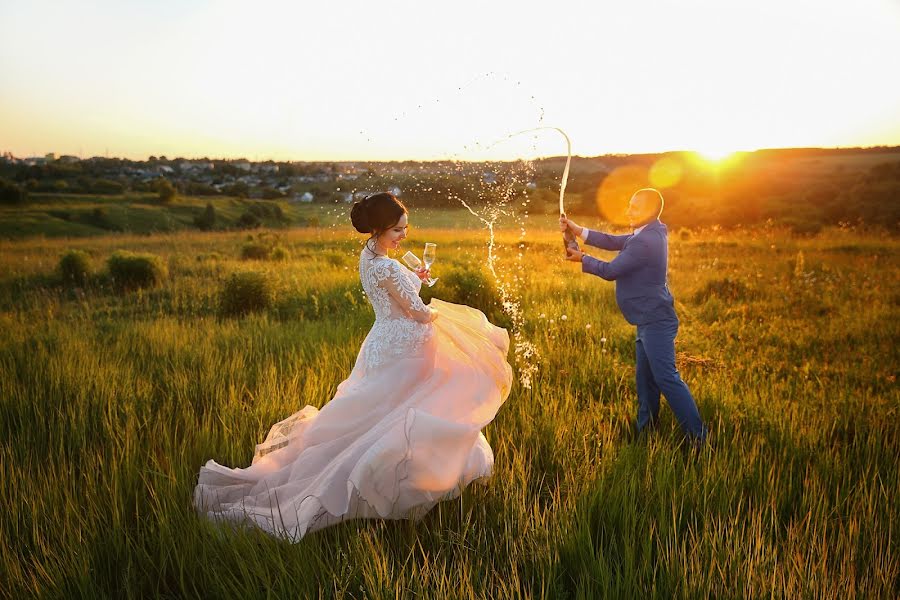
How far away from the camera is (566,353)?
7.51 metres

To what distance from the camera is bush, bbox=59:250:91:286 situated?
1542cm

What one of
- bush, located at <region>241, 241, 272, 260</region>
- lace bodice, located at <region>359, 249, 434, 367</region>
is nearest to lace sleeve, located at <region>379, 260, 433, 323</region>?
lace bodice, located at <region>359, 249, 434, 367</region>

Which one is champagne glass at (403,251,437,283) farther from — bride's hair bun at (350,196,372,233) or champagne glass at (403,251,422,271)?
bride's hair bun at (350,196,372,233)

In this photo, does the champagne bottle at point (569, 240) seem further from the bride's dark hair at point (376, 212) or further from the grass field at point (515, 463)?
the bride's dark hair at point (376, 212)

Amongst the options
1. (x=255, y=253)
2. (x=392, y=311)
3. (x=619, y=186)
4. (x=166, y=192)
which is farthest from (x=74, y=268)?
(x=166, y=192)

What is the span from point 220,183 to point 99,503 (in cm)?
10149

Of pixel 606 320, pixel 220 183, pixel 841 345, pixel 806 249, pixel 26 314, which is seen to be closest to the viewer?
pixel 841 345

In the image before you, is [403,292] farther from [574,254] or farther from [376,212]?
[574,254]

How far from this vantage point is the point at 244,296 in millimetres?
11117

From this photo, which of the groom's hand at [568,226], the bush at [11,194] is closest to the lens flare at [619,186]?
the groom's hand at [568,226]

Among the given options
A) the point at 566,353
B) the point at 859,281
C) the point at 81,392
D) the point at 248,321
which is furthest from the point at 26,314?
the point at 859,281

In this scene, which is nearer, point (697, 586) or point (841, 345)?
point (697, 586)

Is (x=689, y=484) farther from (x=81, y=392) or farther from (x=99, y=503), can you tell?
(x=81, y=392)

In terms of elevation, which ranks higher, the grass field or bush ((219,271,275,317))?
bush ((219,271,275,317))
